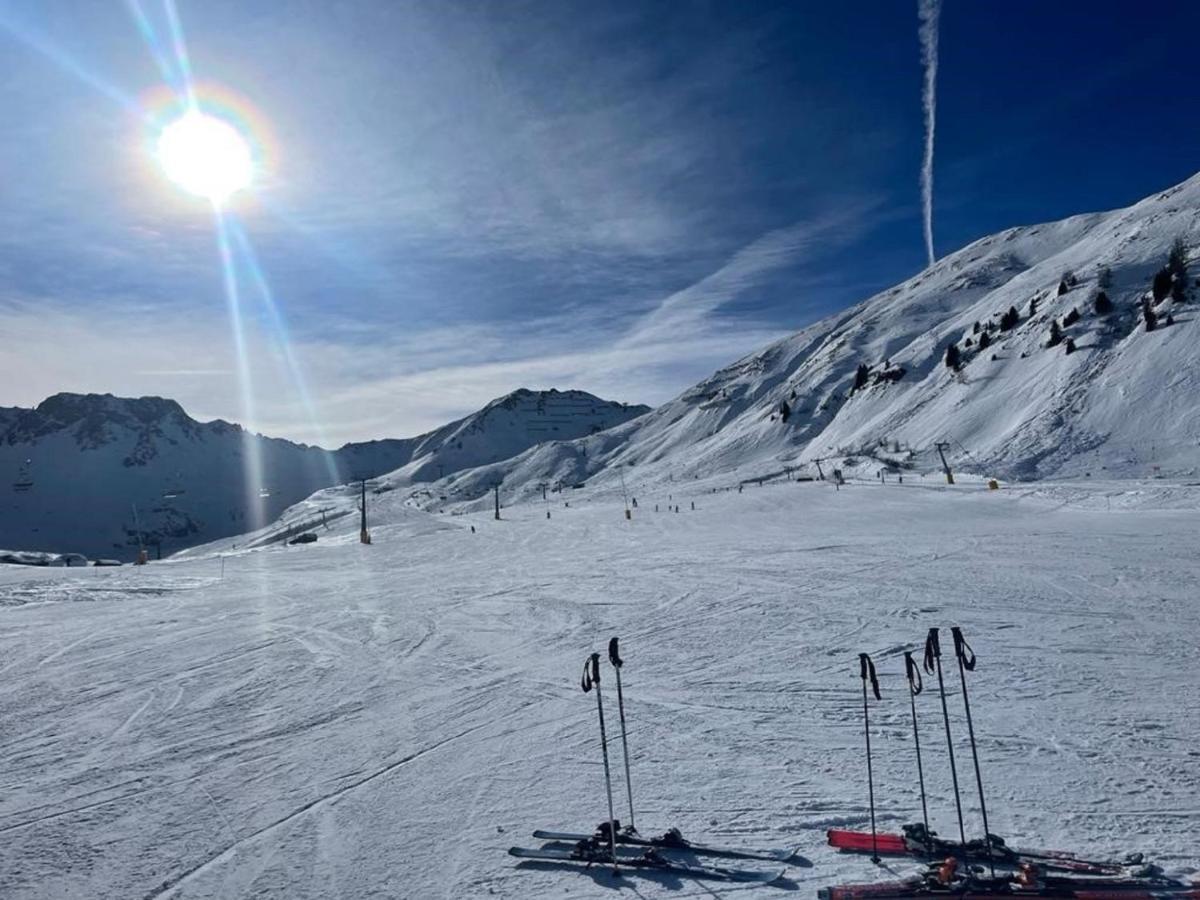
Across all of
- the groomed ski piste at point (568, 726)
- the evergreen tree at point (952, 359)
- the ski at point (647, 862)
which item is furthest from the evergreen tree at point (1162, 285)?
the ski at point (647, 862)

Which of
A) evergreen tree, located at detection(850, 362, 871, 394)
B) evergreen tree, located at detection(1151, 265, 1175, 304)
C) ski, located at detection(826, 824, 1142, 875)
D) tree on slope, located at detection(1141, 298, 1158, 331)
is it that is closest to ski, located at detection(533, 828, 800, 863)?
ski, located at detection(826, 824, 1142, 875)

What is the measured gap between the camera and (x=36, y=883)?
5777 mm

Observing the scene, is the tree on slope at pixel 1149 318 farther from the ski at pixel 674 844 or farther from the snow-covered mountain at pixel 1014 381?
the ski at pixel 674 844

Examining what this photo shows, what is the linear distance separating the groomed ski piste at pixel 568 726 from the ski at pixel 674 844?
14 centimetres

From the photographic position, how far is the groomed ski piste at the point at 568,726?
5.79 metres

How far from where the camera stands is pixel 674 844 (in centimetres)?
570

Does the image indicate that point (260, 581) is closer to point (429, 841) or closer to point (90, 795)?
point (90, 795)

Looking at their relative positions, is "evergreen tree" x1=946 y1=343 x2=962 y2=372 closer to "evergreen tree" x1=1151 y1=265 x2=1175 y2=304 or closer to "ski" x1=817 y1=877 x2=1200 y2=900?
"evergreen tree" x1=1151 y1=265 x2=1175 y2=304

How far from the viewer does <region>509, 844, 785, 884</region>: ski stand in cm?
527

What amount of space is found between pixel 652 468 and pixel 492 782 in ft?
415

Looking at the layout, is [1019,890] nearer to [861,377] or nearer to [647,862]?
[647,862]

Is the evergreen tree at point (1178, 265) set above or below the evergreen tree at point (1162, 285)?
above

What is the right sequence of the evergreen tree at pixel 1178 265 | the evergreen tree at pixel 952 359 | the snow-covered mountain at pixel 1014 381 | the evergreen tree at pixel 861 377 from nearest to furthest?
the snow-covered mountain at pixel 1014 381 < the evergreen tree at pixel 1178 265 < the evergreen tree at pixel 952 359 < the evergreen tree at pixel 861 377

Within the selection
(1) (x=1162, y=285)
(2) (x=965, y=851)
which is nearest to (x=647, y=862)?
(2) (x=965, y=851)
